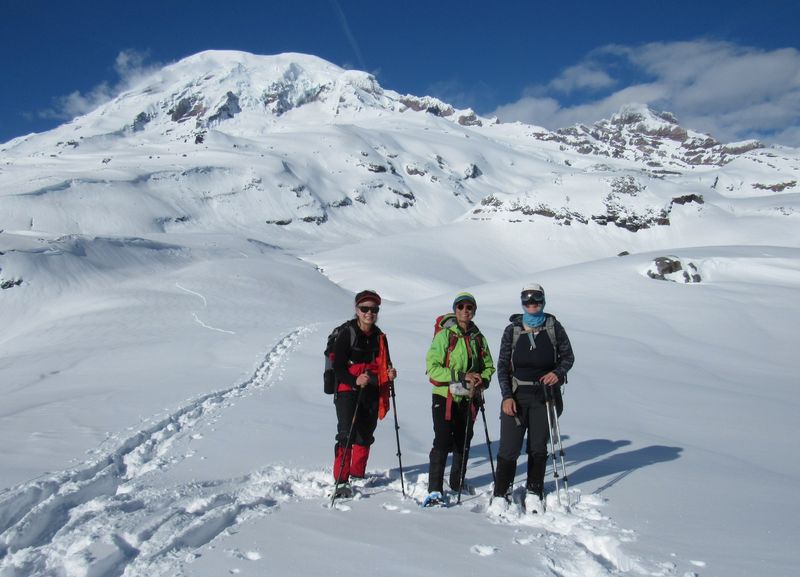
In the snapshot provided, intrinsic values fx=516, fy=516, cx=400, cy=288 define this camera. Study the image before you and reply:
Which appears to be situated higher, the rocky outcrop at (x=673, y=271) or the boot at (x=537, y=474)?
the rocky outcrop at (x=673, y=271)

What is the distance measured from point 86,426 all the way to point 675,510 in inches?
294

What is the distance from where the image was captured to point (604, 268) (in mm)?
28453

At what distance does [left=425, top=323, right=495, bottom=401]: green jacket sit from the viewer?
197 inches

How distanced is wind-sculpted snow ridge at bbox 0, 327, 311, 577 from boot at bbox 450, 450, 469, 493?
1.76m

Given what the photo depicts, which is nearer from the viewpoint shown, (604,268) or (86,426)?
(86,426)

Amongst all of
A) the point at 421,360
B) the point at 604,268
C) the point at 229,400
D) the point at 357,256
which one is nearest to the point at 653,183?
the point at 357,256

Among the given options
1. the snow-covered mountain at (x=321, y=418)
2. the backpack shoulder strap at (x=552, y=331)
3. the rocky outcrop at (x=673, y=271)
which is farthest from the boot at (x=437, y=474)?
the rocky outcrop at (x=673, y=271)

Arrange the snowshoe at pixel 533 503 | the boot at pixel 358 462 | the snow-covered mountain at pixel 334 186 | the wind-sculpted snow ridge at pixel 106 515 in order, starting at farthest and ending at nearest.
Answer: the snow-covered mountain at pixel 334 186 < the boot at pixel 358 462 < the snowshoe at pixel 533 503 < the wind-sculpted snow ridge at pixel 106 515

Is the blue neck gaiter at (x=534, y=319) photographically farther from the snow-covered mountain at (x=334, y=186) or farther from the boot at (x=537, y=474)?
the snow-covered mountain at (x=334, y=186)

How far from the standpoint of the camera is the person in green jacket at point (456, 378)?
4.95 meters

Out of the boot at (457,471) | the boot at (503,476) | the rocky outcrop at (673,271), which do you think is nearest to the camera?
the boot at (503,476)

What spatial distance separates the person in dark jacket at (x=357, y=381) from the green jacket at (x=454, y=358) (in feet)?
1.50

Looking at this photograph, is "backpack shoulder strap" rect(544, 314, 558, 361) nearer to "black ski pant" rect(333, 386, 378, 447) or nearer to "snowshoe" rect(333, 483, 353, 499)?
"black ski pant" rect(333, 386, 378, 447)

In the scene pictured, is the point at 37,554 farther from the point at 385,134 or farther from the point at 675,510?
the point at 385,134
